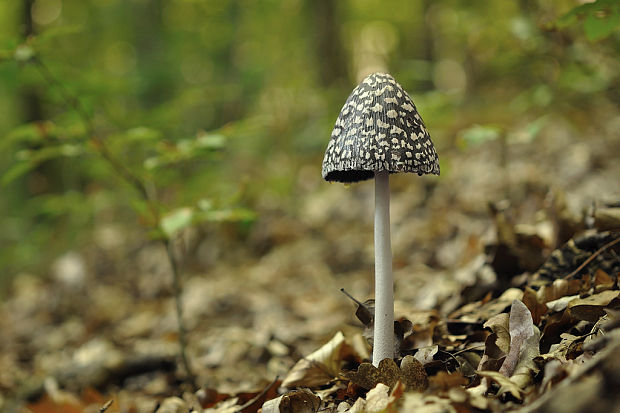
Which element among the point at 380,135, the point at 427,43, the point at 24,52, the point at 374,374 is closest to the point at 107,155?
the point at 24,52

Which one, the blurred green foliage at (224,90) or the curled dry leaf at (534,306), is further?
the blurred green foliage at (224,90)

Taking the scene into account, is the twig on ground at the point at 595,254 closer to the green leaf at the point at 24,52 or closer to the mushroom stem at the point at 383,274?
the mushroom stem at the point at 383,274

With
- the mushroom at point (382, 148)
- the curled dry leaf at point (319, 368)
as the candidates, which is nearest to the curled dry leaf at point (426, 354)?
the mushroom at point (382, 148)

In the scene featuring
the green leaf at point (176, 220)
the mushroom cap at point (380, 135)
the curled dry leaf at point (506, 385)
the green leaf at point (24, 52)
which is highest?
the green leaf at point (24, 52)

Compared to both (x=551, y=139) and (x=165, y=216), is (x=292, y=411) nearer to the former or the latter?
(x=165, y=216)

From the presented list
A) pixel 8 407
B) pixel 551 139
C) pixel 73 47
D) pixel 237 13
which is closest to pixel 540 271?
pixel 8 407

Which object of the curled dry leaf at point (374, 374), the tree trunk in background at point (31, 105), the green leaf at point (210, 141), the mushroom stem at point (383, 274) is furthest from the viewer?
the tree trunk in background at point (31, 105)
